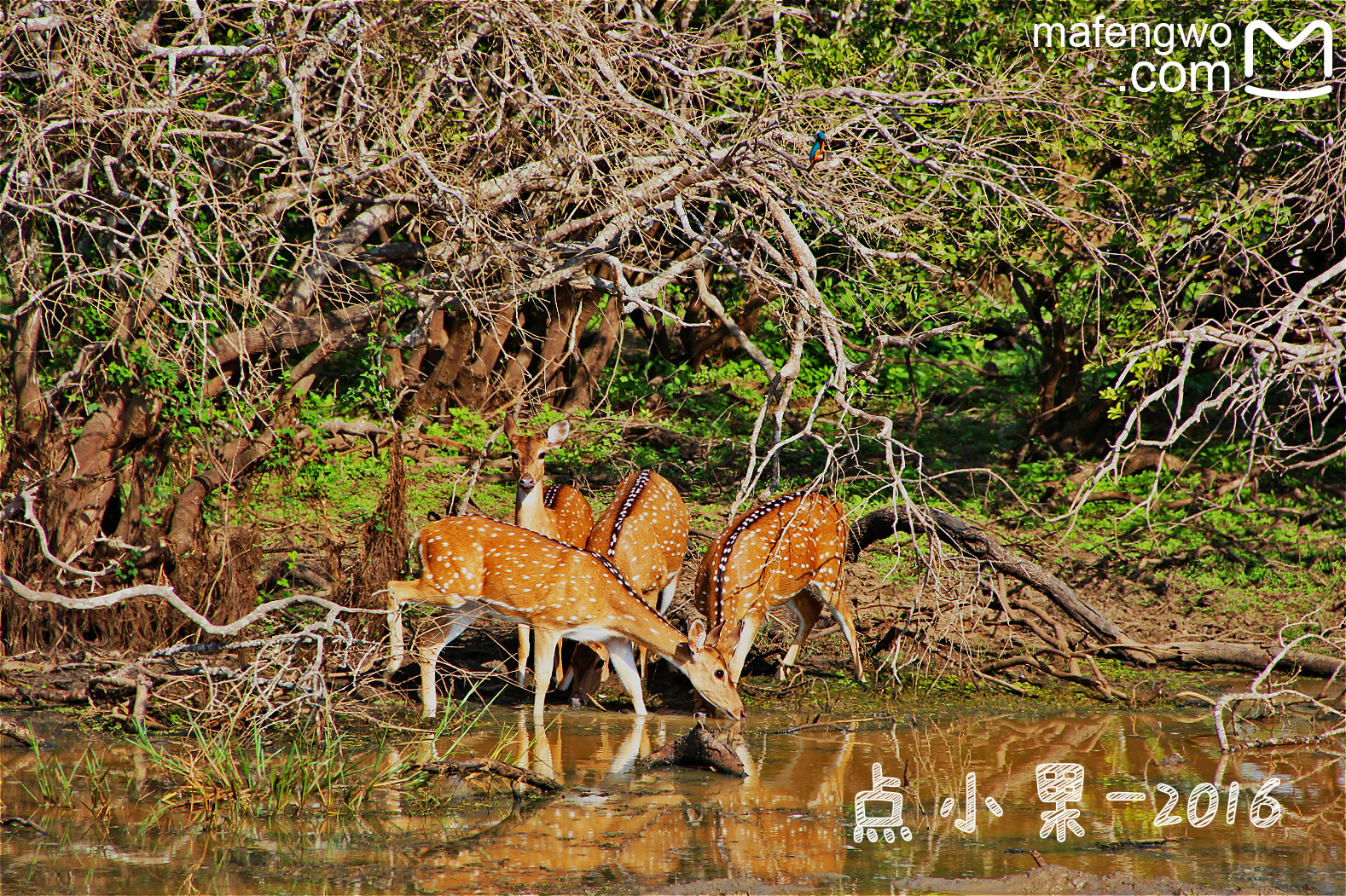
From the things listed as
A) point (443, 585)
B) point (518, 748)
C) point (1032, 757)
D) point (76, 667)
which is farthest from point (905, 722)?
point (76, 667)

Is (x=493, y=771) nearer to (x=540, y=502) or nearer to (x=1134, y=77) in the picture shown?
(x=540, y=502)

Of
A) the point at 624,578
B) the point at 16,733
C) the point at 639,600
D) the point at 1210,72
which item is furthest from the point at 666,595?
the point at 1210,72

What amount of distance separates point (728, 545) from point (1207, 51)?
4.81 metres

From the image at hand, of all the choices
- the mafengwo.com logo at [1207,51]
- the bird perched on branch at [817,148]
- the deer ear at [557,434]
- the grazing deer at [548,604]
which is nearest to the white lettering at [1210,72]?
the mafengwo.com logo at [1207,51]

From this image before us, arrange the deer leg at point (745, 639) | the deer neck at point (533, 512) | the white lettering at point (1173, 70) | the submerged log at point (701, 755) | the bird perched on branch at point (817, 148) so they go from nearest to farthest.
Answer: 1. the submerged log at point (701, 755)
2. the bird perched on branch at point (817, 148)
3. the deer leg at point (745, 639)
4. the deer neck at point (533, 512)
5. the white lettering at point (1173, 70)

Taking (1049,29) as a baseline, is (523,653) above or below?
below

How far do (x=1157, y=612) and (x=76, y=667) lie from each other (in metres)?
7.01

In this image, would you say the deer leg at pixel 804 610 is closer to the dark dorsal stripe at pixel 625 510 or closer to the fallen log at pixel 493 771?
the dark dorsal stripe at pixel 625 510

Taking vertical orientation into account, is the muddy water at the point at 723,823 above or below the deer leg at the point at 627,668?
below

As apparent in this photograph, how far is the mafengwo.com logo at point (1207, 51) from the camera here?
859 centimetres

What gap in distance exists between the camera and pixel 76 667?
7723mm

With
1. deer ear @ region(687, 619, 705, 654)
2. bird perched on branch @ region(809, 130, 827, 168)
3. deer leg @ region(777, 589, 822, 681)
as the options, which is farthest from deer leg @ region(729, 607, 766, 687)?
bird perched on branch @ region(809, 130, 827, 168)

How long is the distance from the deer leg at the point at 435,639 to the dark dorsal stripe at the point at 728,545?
1396 mm

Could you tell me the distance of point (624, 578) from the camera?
342 inches
